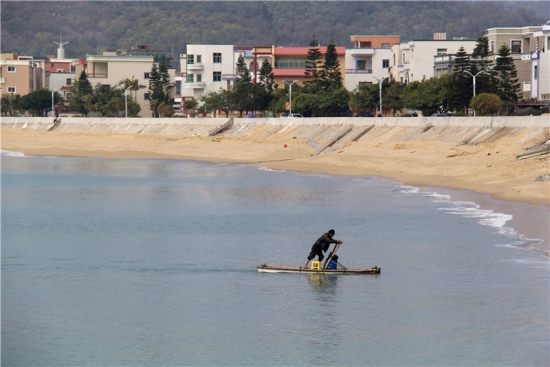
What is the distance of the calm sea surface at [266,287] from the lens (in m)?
17.9

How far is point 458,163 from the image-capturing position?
168 feet

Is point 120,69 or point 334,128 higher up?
point 120,69

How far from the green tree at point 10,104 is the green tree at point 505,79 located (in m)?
84.5

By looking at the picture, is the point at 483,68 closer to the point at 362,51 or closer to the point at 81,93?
the point at 362,51

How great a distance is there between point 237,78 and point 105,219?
87.0m

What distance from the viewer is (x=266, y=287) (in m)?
23.3

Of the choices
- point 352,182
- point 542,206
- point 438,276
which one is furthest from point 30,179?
point 438,276

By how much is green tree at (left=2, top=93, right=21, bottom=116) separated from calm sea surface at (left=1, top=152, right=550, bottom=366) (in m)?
106

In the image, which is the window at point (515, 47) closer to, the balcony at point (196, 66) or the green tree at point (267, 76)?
the green tree at point (267, 76)

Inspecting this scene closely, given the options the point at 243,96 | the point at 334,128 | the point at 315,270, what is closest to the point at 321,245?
the point at 315,270

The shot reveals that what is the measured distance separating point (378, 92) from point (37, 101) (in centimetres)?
6355

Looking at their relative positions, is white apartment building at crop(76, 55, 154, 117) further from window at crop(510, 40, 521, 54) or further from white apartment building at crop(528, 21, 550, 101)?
white apartment building at crop(528, 21, 550, 101)

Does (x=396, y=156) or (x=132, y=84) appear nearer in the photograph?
(x=396, y=156)

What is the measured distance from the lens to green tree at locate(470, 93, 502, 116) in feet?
237
